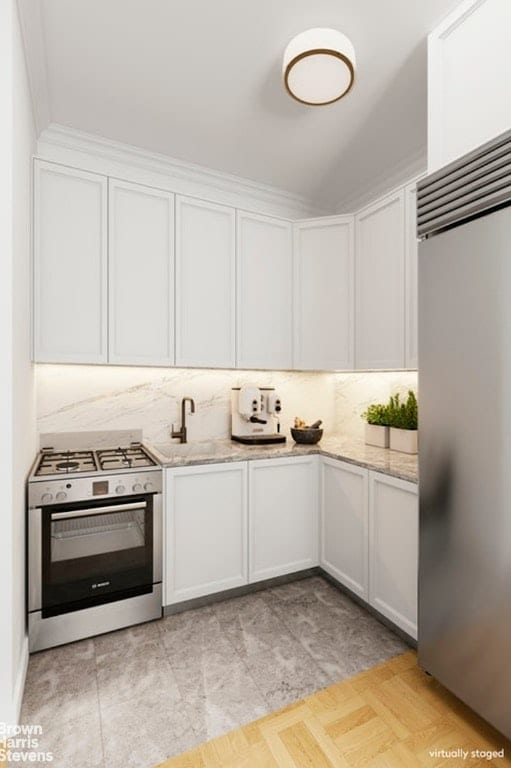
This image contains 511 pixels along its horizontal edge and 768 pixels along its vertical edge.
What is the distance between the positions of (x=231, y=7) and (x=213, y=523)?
97.5 inches

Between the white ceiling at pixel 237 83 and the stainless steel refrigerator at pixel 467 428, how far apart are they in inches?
31.4

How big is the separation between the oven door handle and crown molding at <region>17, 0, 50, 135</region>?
212cm

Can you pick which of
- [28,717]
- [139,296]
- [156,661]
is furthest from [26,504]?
[139,296]

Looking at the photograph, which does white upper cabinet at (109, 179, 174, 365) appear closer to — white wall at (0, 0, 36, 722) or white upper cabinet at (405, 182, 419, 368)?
white wall at (0, 0, 36, 722)

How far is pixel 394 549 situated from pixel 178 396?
5.59 feet

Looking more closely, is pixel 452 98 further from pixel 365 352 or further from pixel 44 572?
pixel 44 572

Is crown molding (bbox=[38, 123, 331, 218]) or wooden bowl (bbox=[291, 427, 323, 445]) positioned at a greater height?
crown molding (bbox=[38, 123, 331, 218])

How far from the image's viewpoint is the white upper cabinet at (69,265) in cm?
213

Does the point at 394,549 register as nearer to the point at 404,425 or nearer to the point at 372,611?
the point at 372,611

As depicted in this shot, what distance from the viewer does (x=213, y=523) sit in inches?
90.8

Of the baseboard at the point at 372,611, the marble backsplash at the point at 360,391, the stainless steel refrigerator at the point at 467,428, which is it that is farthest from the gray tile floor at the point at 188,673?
the marble backsplash at the point at 360,391

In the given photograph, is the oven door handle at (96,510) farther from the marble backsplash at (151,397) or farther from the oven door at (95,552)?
the marble backsplash at (151,397)

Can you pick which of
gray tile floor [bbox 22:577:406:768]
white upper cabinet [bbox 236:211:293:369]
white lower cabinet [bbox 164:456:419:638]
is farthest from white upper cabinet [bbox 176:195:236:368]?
gray tile floor [bbox 22:577:406:768]

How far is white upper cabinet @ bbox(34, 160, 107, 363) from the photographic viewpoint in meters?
2.13
